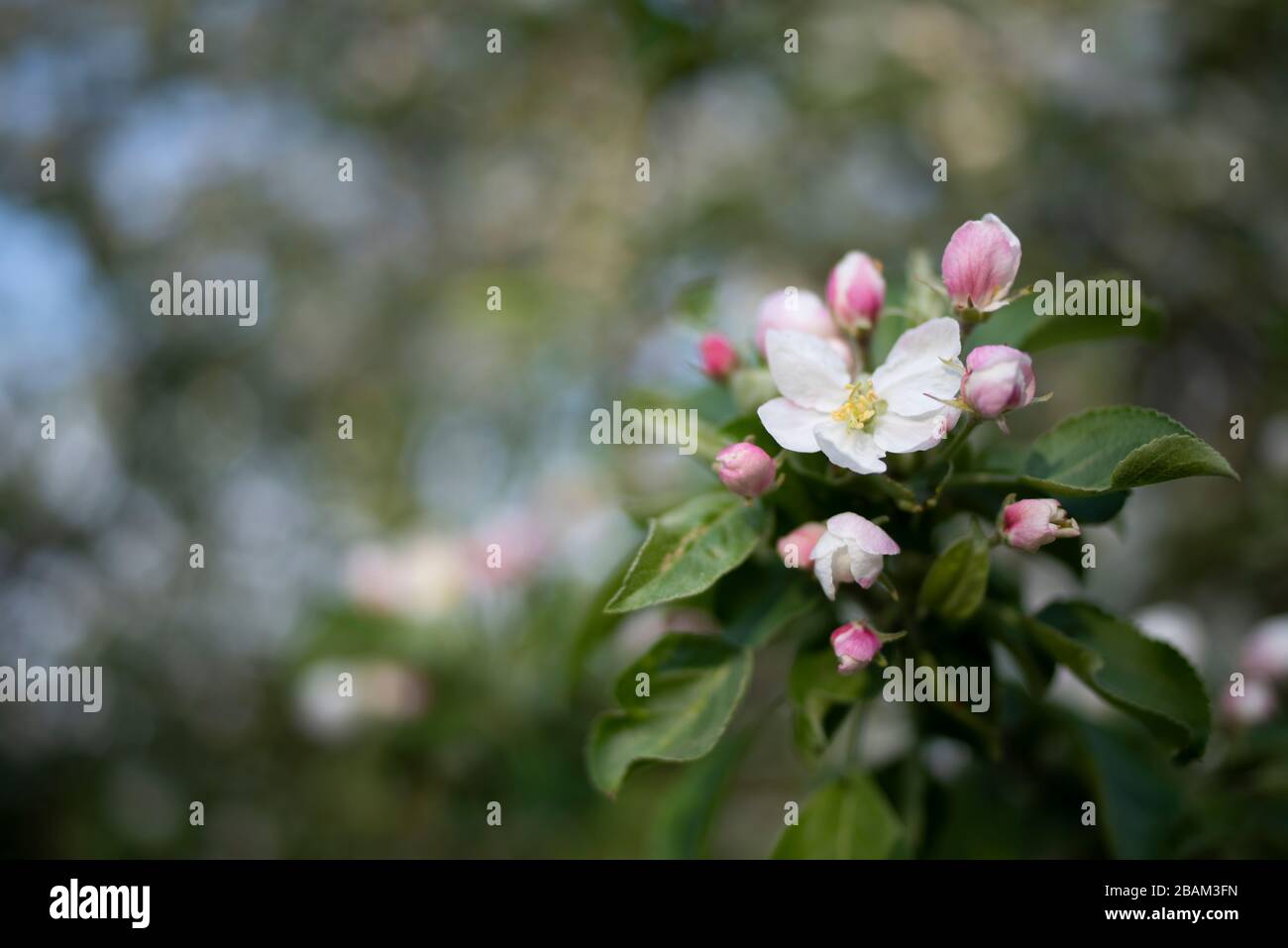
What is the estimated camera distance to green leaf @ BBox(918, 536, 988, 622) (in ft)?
3.40

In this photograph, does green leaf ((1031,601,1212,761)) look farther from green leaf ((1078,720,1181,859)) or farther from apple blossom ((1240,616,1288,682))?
apple blossom ((1240,616,1288,682))

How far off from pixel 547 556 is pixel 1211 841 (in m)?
1.47

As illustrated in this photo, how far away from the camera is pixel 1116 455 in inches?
40.3

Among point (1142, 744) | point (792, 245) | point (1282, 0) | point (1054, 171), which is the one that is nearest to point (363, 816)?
point (1142, 744)

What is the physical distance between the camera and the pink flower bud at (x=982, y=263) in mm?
1036

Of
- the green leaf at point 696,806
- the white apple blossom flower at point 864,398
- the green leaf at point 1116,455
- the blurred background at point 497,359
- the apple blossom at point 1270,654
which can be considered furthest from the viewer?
the blurred background at point 497,359

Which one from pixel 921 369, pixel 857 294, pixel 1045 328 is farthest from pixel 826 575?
pixel 1045 328

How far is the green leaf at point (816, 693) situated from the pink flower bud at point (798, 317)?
36 centimetres

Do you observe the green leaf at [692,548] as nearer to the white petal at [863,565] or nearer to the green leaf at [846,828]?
the white petal at [863,565]

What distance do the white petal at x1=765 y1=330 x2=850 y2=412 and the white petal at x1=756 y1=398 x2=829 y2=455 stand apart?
0.4 inches

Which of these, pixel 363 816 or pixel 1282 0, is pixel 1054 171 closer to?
pixel 1282 0

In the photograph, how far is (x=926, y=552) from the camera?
1170 millimetres

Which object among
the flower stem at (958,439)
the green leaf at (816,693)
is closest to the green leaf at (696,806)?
the green leaf at (816,693)

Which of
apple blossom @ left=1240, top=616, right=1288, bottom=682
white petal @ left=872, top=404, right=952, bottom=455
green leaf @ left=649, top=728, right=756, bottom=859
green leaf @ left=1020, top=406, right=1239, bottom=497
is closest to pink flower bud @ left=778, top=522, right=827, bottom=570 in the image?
white petal @ left=872, top=404, right=952, bottom=455
